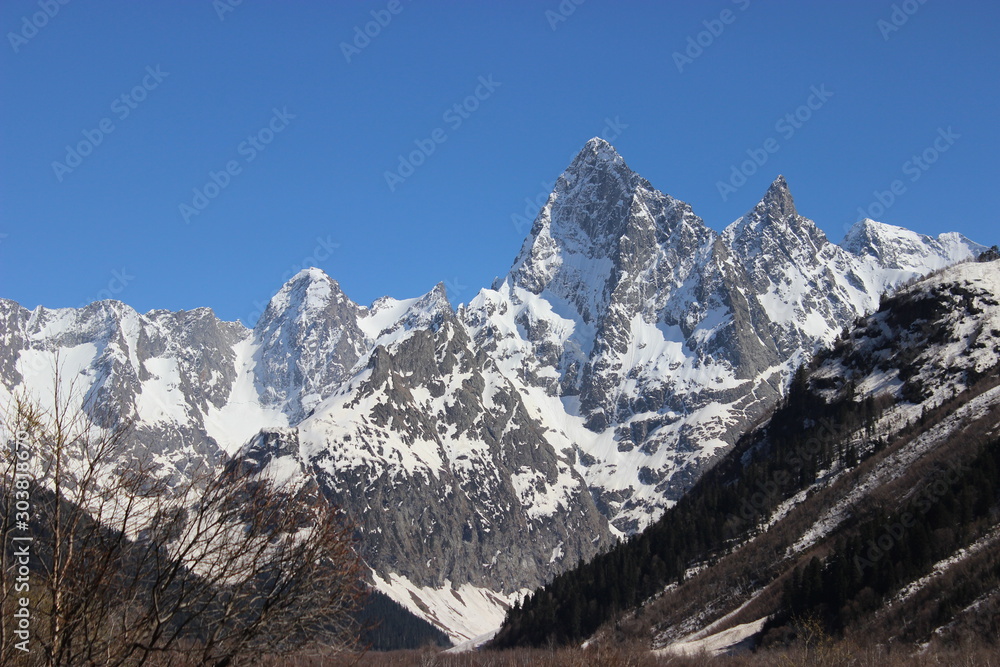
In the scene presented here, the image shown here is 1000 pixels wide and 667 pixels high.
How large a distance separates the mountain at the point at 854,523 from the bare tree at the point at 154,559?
7109cm

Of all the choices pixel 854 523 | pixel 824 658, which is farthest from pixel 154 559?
pixel 854 523

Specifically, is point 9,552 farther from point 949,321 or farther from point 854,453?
point 949,321

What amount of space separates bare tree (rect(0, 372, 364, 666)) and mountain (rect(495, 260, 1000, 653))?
71.1 metres

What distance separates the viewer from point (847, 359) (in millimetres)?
192125

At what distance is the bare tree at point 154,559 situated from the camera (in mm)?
18078

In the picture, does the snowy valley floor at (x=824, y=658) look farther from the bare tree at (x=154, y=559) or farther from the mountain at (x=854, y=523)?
the bare tree at (x=154, y=559)

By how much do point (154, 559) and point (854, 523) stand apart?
123m

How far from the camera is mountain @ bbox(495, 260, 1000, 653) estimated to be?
9544cm

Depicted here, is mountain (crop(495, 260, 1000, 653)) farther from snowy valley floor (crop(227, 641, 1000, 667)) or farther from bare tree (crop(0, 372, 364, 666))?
bare tree (crop(0, 372, 364, 666))

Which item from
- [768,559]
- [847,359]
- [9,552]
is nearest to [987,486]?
[768,559]

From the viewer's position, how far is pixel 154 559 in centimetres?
1934

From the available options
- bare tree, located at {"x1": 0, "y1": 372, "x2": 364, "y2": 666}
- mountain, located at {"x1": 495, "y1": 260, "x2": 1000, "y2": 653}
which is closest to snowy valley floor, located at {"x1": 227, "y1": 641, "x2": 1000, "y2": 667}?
mountain, located at {"x1": 495, "y1": 260, "x2": 1000, "y2": 653}

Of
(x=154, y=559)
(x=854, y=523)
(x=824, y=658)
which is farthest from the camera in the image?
(x=854, y=523)

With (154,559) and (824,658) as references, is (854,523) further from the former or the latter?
(154,559)
